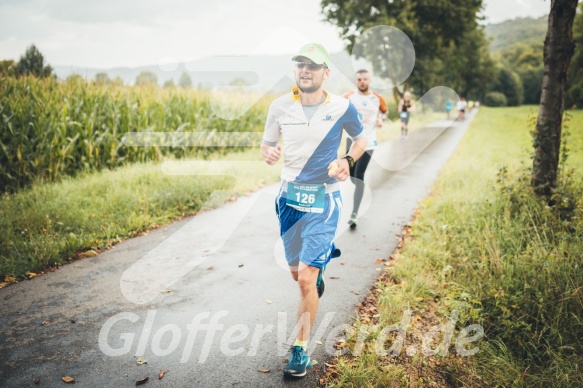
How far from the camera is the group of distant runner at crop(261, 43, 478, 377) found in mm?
3033

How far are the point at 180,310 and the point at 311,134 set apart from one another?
2296 mm

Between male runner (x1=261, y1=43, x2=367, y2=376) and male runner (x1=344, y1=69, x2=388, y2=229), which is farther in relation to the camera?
male runner (x1=344, y1=69, x2=388, y2=229)

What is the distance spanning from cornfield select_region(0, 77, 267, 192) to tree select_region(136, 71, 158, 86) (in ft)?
1.23

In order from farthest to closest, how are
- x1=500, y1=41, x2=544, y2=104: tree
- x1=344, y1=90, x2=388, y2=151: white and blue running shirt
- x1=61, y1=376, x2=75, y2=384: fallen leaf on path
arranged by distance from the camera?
x1=500, y1=41, x2=544, y2=104: tree → x1=344, y1=90, x2=388, y2=151: white and blue running shirt → x1=61, y1=376, x2=75, y2=384: fallen leaf on path

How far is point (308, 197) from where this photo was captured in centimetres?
312

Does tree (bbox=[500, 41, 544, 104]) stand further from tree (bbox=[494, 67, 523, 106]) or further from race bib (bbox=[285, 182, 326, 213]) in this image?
race bib (bbox=[285, 182, 326, 213])

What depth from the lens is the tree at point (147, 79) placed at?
40.5ft

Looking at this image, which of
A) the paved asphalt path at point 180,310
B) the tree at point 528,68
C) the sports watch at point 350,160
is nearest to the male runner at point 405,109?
the paved asphalt path at point 180,310

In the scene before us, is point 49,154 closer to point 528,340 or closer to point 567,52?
point 528,340

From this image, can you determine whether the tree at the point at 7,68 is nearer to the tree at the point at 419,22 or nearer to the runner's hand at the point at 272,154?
the runner's hand at the point at 272,154

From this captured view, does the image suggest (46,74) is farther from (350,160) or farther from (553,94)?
(553,94)

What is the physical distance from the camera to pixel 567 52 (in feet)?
18.0

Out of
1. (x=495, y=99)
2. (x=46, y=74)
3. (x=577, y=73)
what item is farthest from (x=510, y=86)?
(x=46, y=74)

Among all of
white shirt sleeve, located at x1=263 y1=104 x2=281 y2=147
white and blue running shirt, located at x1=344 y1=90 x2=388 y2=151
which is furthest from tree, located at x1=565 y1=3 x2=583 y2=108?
white shirt sleeve, located at x1=263 y1=104 x2=281 y2=147
